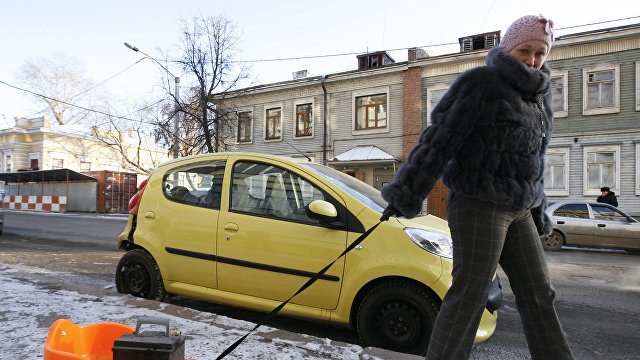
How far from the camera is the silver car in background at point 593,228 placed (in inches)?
371

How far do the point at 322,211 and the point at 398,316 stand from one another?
96 cm

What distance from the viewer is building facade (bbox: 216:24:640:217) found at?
1448 centimetres

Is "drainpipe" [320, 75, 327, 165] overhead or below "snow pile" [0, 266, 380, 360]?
overhead

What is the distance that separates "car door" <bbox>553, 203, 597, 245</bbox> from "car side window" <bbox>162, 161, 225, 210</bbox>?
31.3 feet

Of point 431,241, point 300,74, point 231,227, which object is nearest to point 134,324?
point 231,227

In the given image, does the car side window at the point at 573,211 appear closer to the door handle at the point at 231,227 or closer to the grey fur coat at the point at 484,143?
the door handle at the point at 231,227

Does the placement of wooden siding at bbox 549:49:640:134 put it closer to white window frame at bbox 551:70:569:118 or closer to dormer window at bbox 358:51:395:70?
white window frame at bbox 551:70:569:118

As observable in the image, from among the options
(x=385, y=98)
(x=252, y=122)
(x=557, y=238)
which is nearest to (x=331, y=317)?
(x=557, y=238)

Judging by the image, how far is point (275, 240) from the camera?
10.3 ft

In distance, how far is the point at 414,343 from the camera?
2.66 meters

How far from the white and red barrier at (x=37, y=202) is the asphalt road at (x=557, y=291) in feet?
49.6

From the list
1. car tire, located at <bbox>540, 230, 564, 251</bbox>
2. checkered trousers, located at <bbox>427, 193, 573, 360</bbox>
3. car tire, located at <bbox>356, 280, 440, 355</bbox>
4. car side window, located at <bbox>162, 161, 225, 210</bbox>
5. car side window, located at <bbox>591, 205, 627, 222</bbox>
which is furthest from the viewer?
car tire, located at <bbox>540, 230, 564, 251</bbox>

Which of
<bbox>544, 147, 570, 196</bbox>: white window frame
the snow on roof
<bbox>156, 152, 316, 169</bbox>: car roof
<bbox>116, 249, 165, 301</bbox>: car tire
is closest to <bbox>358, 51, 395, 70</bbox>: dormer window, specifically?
the snow on roof

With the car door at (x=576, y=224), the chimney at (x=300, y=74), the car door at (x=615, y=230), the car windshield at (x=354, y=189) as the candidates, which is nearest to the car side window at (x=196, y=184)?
the car windshield at (x=354, y=189)
